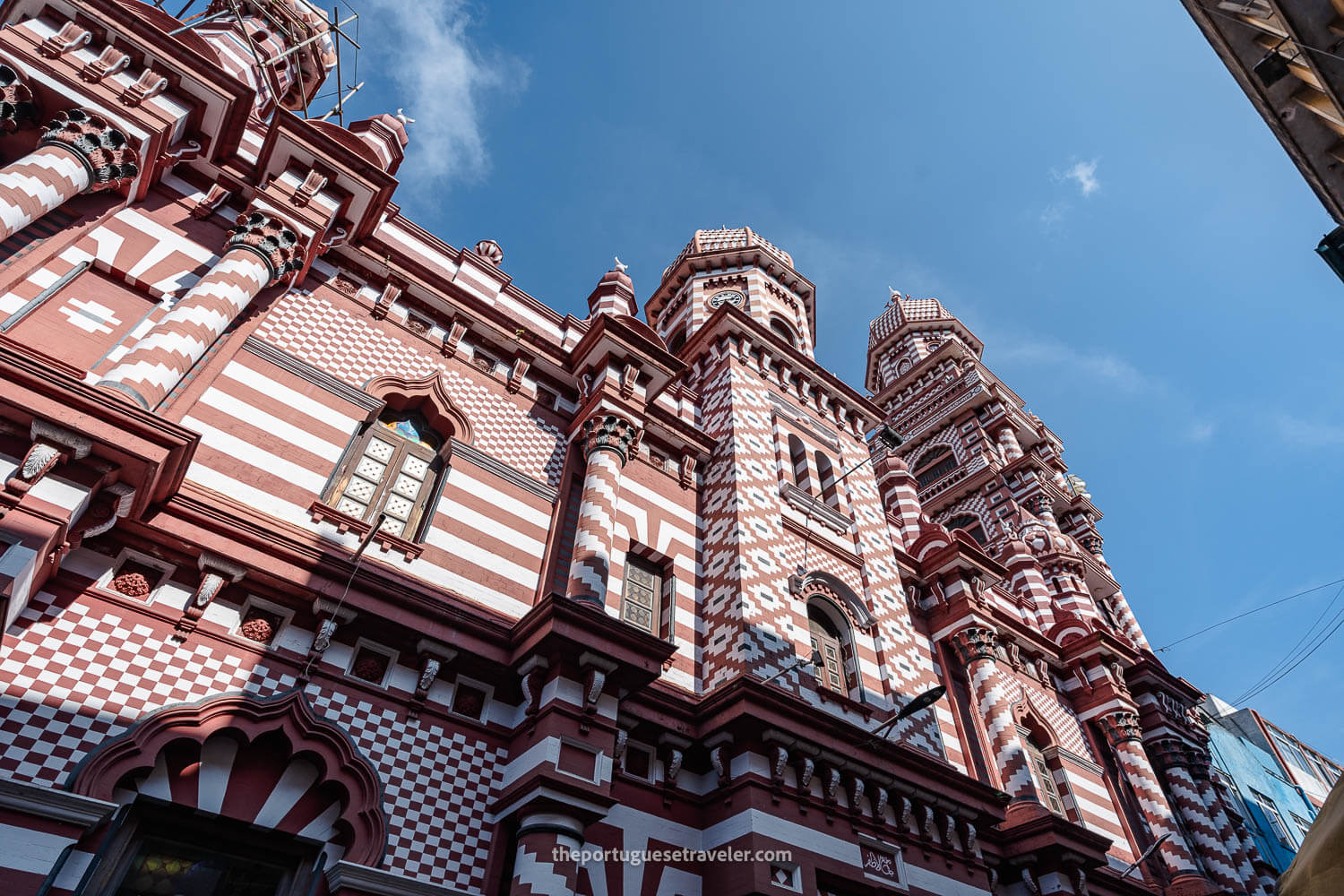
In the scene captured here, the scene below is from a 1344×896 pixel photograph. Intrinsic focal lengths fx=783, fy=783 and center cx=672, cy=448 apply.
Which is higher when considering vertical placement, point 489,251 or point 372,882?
point 489,251

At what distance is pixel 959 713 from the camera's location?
16562 mm

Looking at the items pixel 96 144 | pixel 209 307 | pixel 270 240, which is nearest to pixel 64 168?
pixel 96 144

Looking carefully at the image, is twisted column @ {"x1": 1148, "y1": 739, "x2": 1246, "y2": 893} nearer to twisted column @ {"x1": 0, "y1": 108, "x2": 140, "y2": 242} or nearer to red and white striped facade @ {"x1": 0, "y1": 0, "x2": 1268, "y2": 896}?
red and white striped facade @ {"x1": 0, "y1": 0, "x2": 1268, "y2": 896}

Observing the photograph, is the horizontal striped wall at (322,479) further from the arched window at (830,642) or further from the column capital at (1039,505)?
the column capital at (1039,505)

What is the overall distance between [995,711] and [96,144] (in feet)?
60.1

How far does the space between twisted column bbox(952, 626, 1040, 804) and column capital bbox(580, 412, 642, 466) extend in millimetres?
9047

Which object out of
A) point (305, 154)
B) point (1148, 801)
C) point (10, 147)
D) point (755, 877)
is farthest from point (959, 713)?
point (10, 147)

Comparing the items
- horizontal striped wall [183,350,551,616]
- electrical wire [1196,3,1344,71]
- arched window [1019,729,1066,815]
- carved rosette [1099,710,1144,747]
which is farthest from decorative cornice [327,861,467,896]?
carved rosette [1099,710,1144,747]

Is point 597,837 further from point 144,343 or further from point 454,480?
point 144,343

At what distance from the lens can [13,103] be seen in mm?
10414

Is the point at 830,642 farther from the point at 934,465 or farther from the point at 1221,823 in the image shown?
the point at 934,465

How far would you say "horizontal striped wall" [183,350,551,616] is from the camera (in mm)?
9922

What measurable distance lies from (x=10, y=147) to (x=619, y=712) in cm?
1140

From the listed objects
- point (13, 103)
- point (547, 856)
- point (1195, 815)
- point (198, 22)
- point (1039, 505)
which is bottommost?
point (547, 856)
